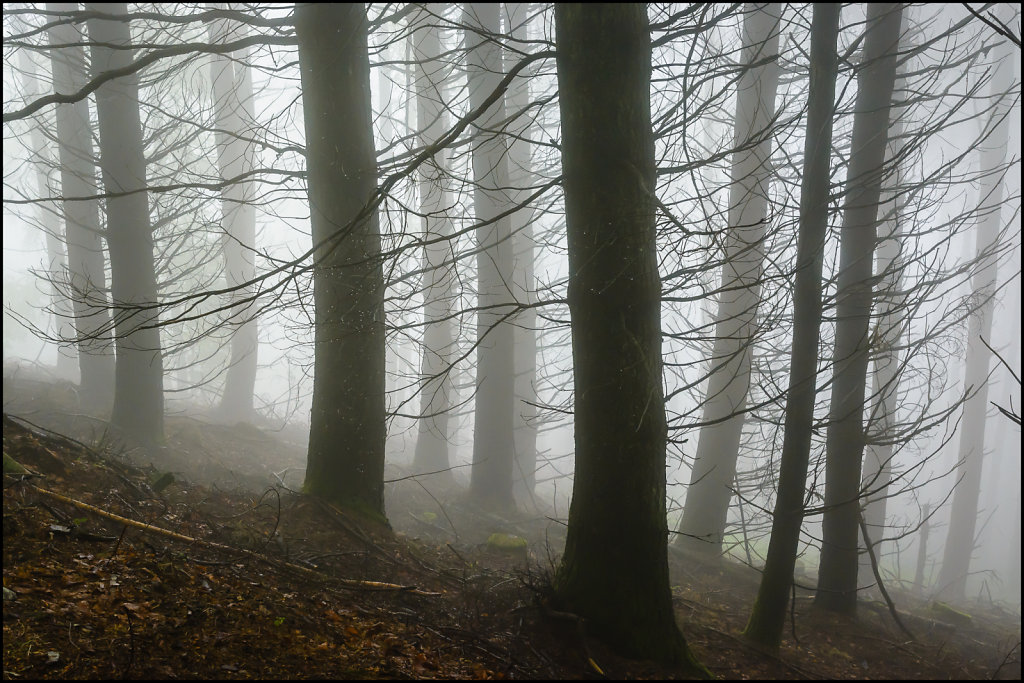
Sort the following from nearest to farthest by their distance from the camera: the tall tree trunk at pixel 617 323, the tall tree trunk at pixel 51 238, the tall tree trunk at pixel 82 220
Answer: the tall tree trunk at pixel 617 323 → the tall tree trunk at pixel 82 220 → the tall tree trunk at pixel 51 238

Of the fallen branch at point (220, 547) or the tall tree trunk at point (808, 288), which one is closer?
the fallen branch at point (220, 547)

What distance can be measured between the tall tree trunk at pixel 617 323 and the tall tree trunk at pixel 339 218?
7.73 feet

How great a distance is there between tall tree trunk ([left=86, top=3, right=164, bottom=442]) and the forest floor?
2.99 metres

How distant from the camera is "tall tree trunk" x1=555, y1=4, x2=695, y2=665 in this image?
3.85 metres

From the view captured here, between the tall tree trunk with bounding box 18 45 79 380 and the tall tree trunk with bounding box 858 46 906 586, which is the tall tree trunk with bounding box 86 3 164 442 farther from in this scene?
the tall tree trunk with bounding box 858 46 906 586

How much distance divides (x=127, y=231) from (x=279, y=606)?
273 inches

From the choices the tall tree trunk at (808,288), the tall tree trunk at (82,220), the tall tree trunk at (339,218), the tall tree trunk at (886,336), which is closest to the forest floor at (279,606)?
the tall tree trunk at (339,218)

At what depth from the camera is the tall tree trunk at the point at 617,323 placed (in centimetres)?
385

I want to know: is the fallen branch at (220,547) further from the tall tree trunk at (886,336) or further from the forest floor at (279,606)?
the tall tree trunk at (886,336)

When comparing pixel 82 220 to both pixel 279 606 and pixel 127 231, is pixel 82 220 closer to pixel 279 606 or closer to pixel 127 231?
pixel 127 231

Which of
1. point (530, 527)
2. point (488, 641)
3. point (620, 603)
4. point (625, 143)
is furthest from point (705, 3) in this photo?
point (530, 527)

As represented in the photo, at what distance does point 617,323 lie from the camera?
386 cm

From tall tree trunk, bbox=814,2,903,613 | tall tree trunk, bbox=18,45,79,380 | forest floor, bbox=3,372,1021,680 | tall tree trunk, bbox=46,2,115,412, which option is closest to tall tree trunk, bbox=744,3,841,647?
forest floor, bbox=3,372,1021,680

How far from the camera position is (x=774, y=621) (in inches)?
194
